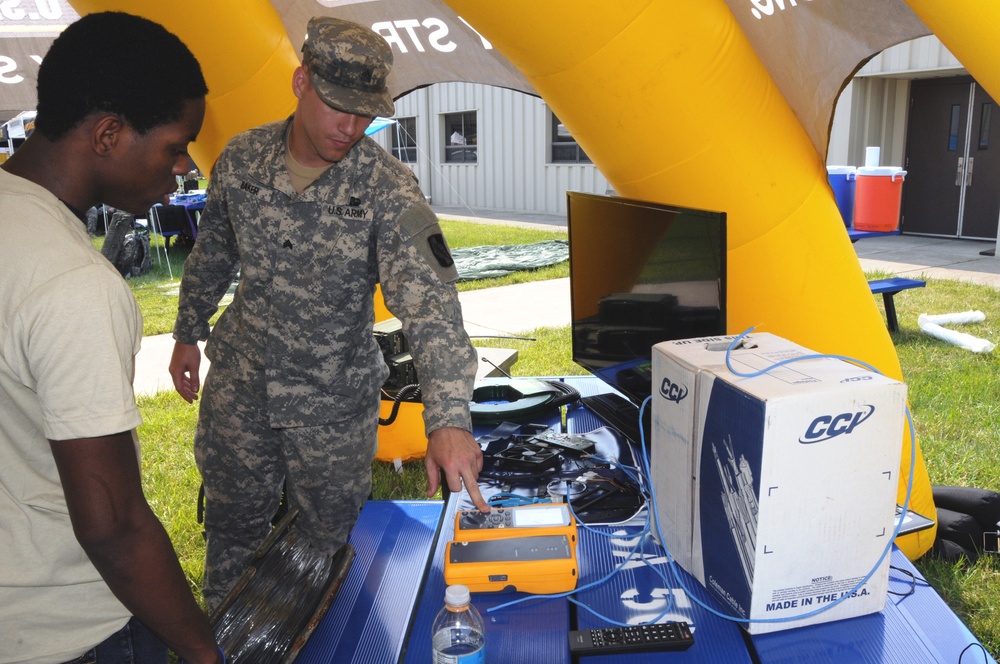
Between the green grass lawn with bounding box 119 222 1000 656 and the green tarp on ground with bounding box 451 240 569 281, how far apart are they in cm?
267

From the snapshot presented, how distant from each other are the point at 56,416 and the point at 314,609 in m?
0.92

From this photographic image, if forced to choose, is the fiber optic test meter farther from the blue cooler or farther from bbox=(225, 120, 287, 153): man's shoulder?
the blue cooler

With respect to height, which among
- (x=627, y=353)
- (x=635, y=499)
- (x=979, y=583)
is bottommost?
(x=979, y=583)

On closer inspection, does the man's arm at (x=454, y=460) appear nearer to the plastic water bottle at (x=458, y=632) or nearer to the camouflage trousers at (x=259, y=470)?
the plastic water bottle at (x=458, y=632)

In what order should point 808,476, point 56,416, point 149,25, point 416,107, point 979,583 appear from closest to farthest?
point 56,416 < point 149,25 < point 808,476 < point 979,583 < point 416,107

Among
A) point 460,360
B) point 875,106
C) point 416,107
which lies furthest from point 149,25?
point 416,107

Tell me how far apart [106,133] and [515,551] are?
104cm

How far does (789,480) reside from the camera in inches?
51.9

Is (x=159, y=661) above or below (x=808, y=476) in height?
→ below

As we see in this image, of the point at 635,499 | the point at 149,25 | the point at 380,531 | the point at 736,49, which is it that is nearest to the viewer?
the point at 149,25

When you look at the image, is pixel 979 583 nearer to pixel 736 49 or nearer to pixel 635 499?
pixel 635 499

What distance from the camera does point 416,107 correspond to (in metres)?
17.0

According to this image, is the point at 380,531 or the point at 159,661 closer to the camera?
the point at 159,661

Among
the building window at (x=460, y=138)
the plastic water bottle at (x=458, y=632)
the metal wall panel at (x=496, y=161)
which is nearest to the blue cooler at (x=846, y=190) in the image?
the plastic water bottle at (x=458, y=632)
